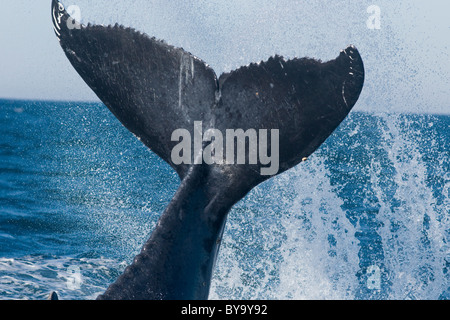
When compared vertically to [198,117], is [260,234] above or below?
above

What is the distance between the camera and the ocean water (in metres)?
8.10

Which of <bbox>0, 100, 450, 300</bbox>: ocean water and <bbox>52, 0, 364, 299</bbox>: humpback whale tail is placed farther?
<bbox>0, 100, 450, 300</bbox>: ocean water

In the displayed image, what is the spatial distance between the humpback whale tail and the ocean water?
3.09 metres

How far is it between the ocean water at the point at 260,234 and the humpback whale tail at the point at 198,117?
122 inches

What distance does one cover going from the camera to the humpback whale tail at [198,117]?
13.3 feet

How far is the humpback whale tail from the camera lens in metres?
4.04

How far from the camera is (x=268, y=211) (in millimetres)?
14047

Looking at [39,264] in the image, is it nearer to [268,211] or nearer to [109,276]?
[109,276]

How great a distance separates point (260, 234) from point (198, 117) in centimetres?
741

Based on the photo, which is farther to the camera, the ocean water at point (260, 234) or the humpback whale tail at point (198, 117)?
the ocean water at point (260, 234)

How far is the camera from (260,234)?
1169 centimetres
